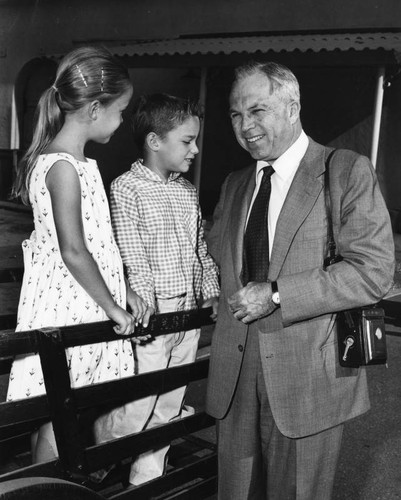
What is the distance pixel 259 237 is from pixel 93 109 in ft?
2.60

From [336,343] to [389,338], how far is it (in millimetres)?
4056

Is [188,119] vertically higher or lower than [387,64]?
lower

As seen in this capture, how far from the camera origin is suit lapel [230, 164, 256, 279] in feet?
8.07

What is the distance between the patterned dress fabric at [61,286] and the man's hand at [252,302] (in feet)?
1.67

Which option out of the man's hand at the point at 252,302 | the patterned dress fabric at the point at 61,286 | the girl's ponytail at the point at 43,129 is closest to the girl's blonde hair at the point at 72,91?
the girl's ponytail at the point at 43,129

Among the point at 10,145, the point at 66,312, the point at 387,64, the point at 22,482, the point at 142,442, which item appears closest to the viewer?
the point at 22,482

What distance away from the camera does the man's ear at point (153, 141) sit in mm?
2949

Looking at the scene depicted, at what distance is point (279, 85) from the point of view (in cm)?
237

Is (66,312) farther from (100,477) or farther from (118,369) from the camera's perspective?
(100,477)

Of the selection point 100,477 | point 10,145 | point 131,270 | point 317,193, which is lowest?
point 100,477

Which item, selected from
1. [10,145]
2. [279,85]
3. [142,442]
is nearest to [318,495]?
[142,442]

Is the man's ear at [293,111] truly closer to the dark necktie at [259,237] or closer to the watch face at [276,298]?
the dark necktie at [259,237]

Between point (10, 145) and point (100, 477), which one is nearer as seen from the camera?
point (100, 477)

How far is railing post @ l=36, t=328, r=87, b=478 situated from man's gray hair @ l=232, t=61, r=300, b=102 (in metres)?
1.18
